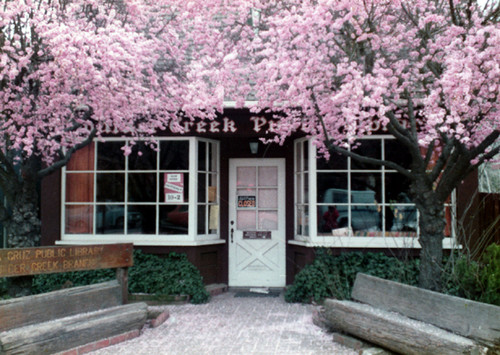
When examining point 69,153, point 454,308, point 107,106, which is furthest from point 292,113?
point 454,308

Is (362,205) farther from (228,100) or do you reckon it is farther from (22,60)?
(22,60)

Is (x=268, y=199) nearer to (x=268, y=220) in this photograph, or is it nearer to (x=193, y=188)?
(x=268, y=220)

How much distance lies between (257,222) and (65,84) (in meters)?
4.45

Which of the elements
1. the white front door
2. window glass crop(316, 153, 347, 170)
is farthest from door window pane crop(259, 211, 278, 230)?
window glass crop(316, 153, 347, 170)

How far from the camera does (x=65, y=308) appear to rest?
5.96m

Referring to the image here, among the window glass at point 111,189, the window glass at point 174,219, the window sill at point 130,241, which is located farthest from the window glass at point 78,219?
the window glass at point 174,219

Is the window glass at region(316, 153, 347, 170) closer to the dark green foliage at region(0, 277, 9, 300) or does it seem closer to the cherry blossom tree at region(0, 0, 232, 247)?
the cherry blossom tree at region(0, 0, 232, 247)

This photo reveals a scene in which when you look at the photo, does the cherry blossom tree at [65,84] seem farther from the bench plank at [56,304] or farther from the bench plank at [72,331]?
the bench plank at [72,331]

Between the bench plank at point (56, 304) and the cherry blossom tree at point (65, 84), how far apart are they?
1.22 metres

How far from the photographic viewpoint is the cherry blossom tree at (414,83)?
5.41 metres

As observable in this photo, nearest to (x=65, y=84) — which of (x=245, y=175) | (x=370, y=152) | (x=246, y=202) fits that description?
(x=245, y=175)

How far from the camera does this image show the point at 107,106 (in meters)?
7.34

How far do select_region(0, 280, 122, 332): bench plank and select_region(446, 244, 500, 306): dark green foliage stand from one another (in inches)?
162

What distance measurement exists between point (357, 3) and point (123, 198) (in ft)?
17.3
